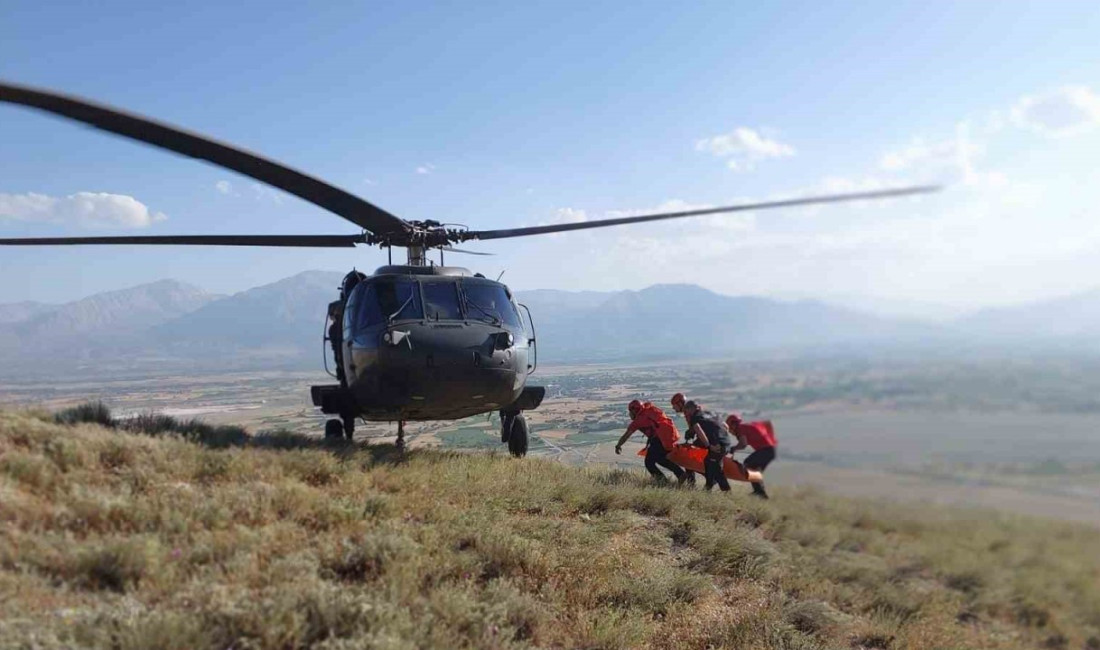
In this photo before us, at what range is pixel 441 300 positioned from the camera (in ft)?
27.0

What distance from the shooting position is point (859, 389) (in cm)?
586

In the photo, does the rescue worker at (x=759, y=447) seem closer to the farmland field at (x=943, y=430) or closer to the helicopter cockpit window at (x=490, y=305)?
the farmland field at (x=943, y=430)

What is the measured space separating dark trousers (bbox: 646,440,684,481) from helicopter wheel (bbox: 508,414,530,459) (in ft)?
6.34

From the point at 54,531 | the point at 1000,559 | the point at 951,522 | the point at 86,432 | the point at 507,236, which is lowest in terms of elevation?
the point at 1000,559

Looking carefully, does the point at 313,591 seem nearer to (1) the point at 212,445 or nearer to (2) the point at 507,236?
(1) the point at 212,445

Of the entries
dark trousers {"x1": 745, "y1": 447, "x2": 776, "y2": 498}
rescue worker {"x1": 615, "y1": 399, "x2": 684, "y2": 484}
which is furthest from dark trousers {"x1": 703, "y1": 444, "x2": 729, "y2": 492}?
dark trousers {"x1": 745, "y1": 447, "x2": 776, "y2": 498}

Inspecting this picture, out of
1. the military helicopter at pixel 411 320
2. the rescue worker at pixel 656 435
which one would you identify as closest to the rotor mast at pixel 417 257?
the military helicopter at pixel 411 320

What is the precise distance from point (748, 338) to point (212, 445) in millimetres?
10166

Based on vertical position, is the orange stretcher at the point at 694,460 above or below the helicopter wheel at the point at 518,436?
below

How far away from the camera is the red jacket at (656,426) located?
1009cm

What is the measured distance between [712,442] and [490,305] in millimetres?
3779

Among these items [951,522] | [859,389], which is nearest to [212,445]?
[859,389]

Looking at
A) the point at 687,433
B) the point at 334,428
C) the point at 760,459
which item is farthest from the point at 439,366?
the point at 687,433

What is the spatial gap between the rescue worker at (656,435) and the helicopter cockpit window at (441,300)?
12.1 ft
